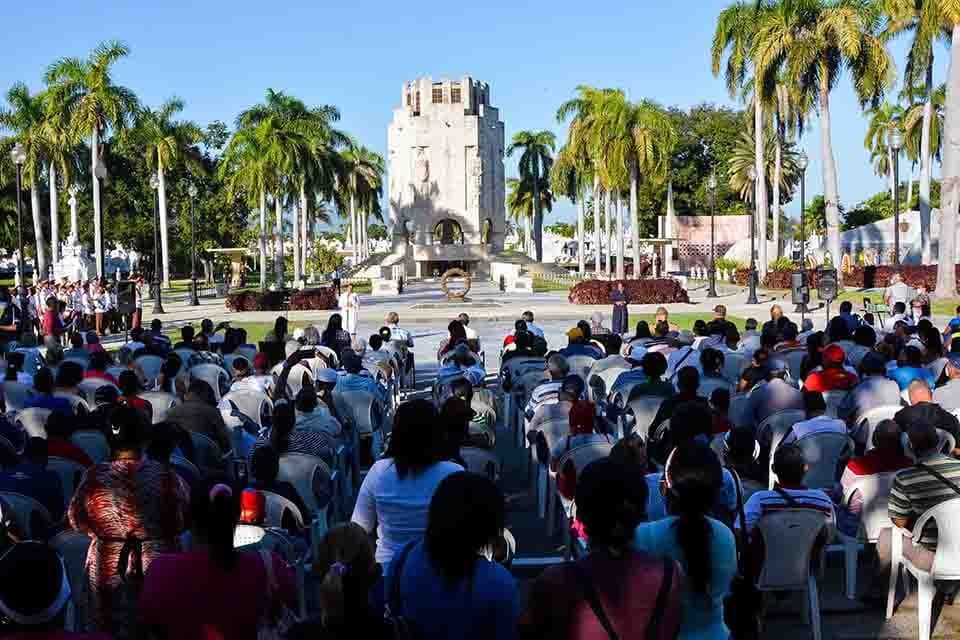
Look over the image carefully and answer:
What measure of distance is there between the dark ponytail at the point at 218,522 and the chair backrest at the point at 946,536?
13.6ft

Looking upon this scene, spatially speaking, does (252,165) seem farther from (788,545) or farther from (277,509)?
(788,545)

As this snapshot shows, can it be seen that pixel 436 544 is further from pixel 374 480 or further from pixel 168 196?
pixel 168 196

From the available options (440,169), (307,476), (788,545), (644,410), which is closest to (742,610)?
(788,545)

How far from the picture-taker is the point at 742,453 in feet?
22.0

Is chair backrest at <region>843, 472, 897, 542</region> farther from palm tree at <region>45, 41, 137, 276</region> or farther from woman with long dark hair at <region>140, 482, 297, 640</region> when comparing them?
palm tree at <region>45, 41, 137, 276</region>

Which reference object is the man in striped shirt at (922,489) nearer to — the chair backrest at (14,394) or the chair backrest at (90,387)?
the chair backrest at (90,387)

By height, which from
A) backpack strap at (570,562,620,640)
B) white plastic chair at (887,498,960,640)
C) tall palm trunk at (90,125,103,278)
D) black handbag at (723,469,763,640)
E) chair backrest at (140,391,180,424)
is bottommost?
white plastic chair at (887,498,960,640)

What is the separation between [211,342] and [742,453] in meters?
11.5

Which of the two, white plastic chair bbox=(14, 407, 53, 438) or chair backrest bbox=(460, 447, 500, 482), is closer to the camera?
chair backrest bbox=(460, 447, 500, 482)

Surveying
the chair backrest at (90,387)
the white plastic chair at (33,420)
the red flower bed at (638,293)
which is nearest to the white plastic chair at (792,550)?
the white plastic chair at (33,420)

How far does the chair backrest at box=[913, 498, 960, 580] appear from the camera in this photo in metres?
6.36

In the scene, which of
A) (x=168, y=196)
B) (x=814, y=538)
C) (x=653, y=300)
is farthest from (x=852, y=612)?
(x=168, y=196)

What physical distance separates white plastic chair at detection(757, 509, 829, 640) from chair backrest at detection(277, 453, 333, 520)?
324 cm

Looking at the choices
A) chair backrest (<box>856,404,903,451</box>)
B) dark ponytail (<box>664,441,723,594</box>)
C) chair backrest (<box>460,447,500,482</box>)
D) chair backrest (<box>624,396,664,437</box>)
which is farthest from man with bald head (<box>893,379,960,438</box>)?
dark ponytail (<box>664,441,723,594</box>)
